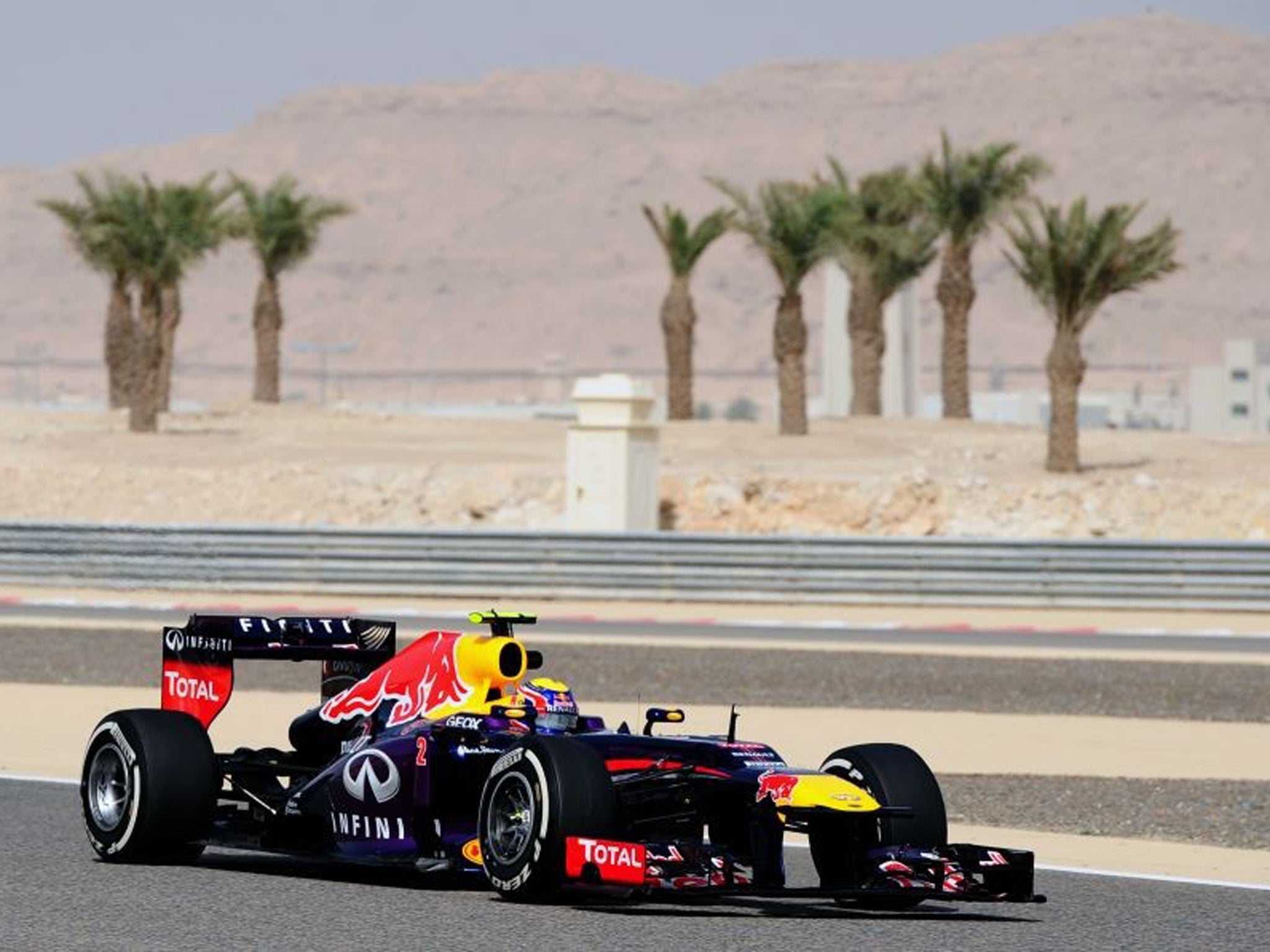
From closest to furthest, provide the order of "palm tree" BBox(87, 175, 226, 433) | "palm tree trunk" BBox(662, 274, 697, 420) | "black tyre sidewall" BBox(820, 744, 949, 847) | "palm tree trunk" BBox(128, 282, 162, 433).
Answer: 1. "black tyre sidewall" BBox(820, 744, 949, 847)
2. "palm tree trunk" BBox(128, 282, 162, 433)
3. "palm tree" BBox(87, 175, 226, 433)
4. "palm tree trunk" BBox(662, 274, 697, 420)

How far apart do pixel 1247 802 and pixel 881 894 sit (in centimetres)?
625

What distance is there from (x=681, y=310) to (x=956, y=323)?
657cm

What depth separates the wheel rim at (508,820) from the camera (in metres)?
9.62

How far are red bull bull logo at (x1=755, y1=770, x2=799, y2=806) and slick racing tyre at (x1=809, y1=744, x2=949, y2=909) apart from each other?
309 millimetres

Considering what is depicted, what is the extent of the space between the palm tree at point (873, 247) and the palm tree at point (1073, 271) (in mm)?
12757

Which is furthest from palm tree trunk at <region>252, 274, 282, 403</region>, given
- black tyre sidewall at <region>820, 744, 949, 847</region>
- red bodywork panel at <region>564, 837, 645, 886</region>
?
red bodywork panel at <region>564, 837, 645, 886</region>

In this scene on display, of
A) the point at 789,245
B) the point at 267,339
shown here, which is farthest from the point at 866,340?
the point at 267,339

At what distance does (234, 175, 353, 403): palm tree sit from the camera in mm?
64250

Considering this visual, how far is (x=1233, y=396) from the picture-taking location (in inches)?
5202

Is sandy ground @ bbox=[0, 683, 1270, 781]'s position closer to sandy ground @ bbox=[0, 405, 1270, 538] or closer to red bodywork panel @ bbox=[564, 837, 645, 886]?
red bodywork panel @ bbox=[564, 837, 645, 886]

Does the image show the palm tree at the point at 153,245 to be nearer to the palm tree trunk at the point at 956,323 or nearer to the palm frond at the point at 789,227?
the palm frond at the point at 789,227

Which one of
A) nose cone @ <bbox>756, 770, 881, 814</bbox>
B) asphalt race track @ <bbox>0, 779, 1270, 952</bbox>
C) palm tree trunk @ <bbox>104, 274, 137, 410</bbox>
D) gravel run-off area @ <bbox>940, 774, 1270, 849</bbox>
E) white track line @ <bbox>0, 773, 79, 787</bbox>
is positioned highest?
palm tree trunk @ <bbox>104, 274, 137, 410</bbox>

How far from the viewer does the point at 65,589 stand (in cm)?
3359

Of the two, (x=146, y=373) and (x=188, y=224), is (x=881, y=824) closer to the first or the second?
(x=146, y=373)
